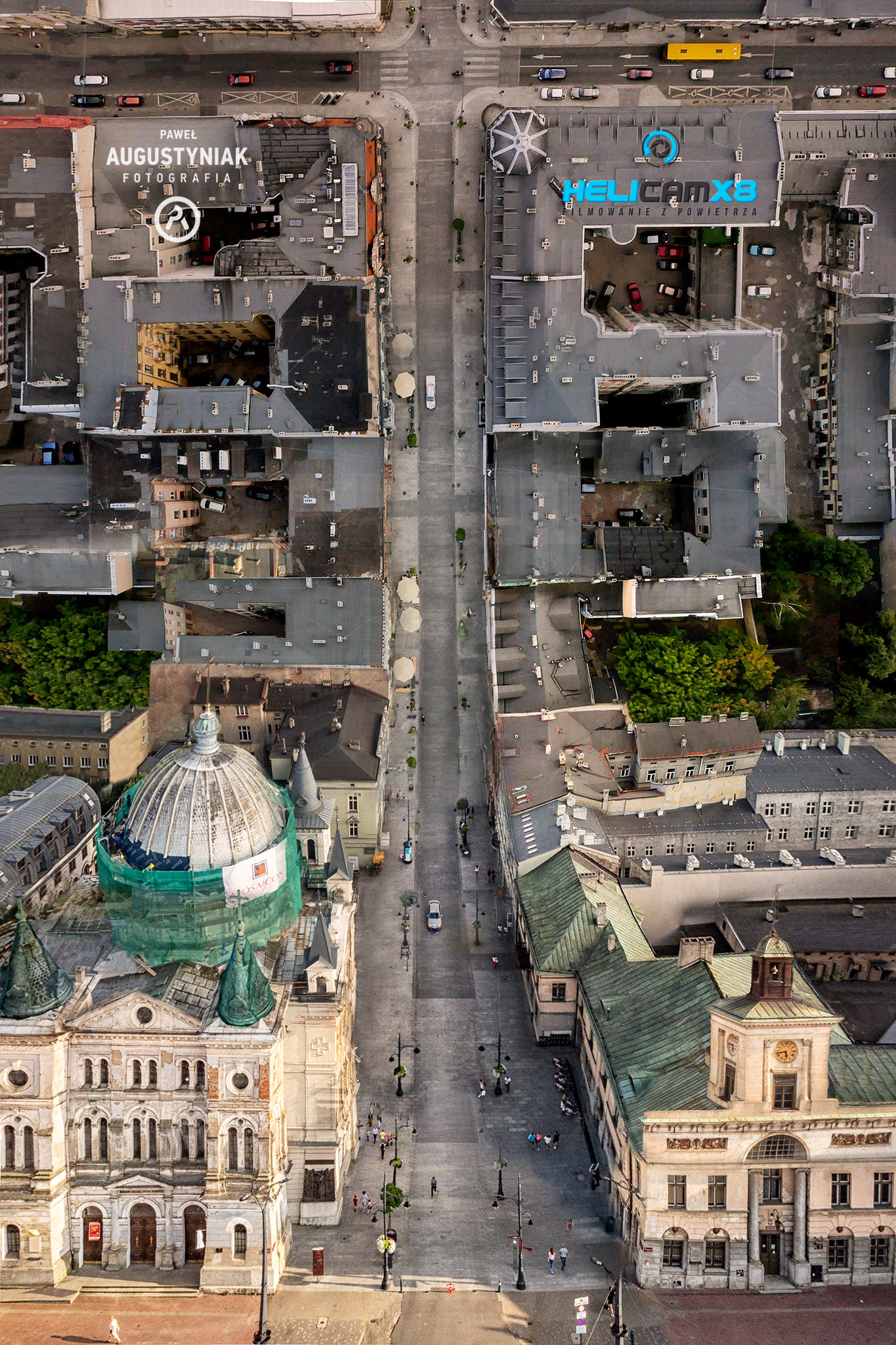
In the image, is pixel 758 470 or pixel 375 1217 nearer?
pixel 375 1217

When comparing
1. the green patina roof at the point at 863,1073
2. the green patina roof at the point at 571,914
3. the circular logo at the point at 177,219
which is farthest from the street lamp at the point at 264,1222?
the circular logo at the point at 177,219

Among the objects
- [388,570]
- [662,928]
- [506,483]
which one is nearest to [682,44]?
[506,483]

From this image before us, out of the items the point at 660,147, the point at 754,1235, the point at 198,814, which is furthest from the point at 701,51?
the point at 754,1235

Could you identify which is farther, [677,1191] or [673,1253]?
[673,1253]

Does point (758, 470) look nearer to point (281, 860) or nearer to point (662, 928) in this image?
point (662, 928)

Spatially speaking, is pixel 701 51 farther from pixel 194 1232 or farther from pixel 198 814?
pixel 194 1232

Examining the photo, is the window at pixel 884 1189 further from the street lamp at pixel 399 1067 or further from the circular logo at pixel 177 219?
the circular logo at pixel 177 219

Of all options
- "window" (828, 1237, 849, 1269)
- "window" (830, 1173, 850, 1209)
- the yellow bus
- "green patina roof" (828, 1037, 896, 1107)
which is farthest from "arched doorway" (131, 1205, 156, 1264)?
the yellow bus
